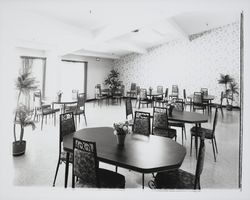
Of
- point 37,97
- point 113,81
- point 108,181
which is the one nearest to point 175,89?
point 113,81

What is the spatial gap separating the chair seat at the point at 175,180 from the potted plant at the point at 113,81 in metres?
8.90

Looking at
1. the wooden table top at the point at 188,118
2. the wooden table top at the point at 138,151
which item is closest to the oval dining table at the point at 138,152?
the wooden table top at the point at 138,151

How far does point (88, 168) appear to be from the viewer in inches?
74.0

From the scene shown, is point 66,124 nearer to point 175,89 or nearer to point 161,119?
point 161,119

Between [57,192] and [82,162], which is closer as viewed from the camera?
[57,192]

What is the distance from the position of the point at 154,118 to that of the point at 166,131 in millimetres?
340

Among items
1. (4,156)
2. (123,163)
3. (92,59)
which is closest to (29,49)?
(92,59)

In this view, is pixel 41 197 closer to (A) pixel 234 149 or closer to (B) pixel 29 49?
(A) pixel 234 149

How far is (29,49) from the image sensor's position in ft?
26.9

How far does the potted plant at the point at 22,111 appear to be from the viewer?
3.68 meters

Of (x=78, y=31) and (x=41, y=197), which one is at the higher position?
(x=78, y=31)

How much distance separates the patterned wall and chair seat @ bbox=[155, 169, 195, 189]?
710 cm

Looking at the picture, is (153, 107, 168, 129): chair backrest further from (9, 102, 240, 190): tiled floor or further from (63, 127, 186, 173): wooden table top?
(63, 127, 186, 173): wooden table top

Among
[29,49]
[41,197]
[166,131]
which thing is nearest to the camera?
[41,197]
